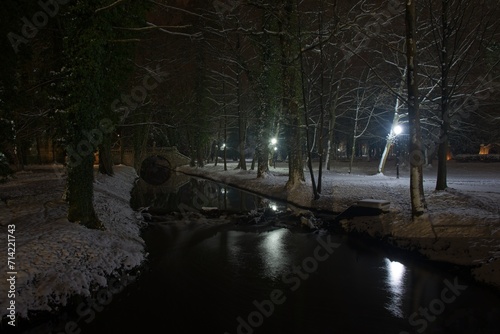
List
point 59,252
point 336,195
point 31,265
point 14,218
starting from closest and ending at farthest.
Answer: point 31,265 < point 59,252 < point 14,218 < point 336,195

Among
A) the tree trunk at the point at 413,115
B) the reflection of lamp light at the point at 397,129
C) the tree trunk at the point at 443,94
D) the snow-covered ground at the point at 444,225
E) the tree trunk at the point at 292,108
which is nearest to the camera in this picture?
the snow-covered ground at the point at 444,225

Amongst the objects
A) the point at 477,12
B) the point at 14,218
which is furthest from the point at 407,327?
the point at 477,12

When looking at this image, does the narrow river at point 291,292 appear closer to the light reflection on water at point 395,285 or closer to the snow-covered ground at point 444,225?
the light reflection on water at point 395,285

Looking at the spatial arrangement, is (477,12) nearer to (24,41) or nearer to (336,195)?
(336,195)

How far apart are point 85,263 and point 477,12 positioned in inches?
859

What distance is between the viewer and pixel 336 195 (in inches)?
771

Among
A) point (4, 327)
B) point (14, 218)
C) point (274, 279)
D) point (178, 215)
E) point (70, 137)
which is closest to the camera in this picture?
point (4, 327)
